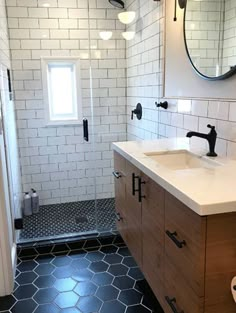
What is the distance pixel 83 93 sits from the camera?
11.0 feet

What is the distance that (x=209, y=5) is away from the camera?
5.71ft

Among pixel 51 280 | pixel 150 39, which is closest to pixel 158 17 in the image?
pixel 150 39

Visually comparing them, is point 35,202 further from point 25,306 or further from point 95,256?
point 25,306

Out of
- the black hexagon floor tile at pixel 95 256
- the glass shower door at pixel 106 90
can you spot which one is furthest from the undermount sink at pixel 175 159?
the glass shower door at pixel 106 90

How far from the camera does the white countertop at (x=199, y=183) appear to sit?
0.97 m

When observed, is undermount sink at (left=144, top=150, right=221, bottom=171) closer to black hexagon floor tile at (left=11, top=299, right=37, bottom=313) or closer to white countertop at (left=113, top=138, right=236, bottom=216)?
white countertop at (left=113, top=138, right=236, bottom=216)

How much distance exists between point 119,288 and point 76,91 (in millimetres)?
2122

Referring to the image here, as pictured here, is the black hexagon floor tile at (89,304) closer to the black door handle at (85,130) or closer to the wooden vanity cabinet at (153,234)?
the wooden vanity cabinet at (153,234)

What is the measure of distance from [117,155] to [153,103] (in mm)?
791

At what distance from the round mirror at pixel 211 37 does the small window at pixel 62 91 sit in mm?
1622

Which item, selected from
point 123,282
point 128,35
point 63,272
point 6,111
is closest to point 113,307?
point 123,282

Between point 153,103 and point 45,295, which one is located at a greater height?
point 153,103

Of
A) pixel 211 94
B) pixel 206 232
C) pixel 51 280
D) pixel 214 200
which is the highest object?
pixel 211 94

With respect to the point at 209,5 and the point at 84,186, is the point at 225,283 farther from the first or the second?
the point at 84,186
